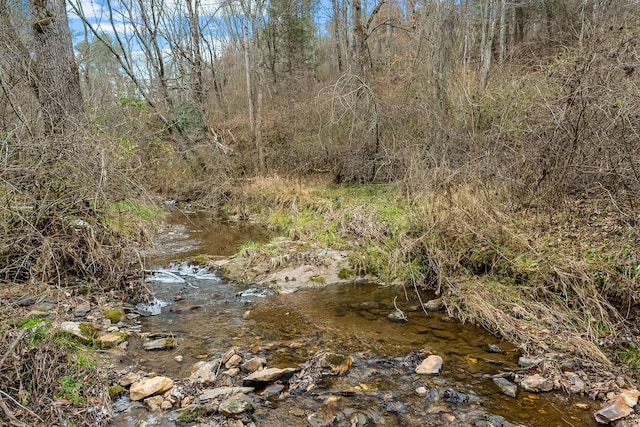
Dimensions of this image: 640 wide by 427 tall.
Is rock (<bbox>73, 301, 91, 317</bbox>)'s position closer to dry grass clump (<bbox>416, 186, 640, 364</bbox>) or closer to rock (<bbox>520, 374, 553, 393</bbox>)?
dry grass clump (<bbox>416, 186, 640, 364</bbox>)

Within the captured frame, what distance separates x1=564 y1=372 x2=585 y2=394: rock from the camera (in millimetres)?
3378

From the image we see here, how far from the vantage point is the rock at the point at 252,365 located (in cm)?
378

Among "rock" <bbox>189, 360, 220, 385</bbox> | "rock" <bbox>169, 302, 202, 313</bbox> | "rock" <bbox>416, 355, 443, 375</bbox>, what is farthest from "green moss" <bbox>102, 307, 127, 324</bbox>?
"rock" <bbox>416, 355, 443, 375</bbox>

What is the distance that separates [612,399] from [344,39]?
19.8 metres

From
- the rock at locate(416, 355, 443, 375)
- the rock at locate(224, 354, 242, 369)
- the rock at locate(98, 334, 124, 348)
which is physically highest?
the rock at locate(98, 334, 124, 348)

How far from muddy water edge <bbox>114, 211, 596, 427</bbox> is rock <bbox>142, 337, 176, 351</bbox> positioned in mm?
61

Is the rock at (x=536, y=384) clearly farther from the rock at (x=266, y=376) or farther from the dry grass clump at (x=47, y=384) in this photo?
the dry grass clump at (x=47, y=384)

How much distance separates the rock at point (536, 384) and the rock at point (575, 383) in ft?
0.53

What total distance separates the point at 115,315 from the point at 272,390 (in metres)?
2.45

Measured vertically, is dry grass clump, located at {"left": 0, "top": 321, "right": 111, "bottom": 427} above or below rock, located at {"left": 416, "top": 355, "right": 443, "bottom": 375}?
above

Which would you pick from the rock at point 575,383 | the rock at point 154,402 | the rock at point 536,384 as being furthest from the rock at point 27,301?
the rock at point 575,383

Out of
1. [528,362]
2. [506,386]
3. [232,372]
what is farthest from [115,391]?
[528,362]

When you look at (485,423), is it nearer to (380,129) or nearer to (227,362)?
(227,362)

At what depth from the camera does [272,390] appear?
11.4 feet
